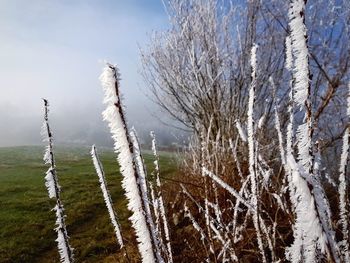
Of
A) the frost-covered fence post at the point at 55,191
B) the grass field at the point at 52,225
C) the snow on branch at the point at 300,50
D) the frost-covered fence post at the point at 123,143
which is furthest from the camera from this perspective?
the grass field at the point at 52,225

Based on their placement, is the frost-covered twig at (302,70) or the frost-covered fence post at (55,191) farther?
the frost-covered fence post at (55,191)

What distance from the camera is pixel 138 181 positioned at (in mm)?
824

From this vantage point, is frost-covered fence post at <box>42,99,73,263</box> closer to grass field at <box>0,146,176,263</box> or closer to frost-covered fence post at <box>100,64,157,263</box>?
frost-covered fence post at <box>100,64,157,263</box>

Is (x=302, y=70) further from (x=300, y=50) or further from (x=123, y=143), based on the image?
(x=123, y=143)

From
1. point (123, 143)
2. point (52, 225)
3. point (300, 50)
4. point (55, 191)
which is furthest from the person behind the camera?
point (52, 225)

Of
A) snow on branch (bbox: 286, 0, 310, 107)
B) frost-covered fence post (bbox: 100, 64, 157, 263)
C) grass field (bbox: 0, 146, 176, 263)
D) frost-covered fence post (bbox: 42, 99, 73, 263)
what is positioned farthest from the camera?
grass field (bbox: 0, 146, 176, 263)

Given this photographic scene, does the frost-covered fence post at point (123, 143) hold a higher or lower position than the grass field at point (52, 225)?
lower

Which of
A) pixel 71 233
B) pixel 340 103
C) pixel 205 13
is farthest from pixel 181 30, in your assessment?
pixel 71 233

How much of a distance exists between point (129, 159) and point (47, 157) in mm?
697

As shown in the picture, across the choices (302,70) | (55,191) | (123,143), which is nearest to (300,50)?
(302,70)

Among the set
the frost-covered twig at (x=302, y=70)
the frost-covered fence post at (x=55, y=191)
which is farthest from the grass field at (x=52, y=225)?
the frost-covered twig at (x=302, y=70)

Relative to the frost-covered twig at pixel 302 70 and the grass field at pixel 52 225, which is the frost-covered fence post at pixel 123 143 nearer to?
the frost-covered twig at pixel 302 70

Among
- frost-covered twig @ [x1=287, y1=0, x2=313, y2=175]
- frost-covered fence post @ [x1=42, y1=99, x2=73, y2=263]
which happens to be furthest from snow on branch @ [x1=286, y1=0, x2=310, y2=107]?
frost-covered fence post @ [x1=42, y1=99, x2=73, y2=263]

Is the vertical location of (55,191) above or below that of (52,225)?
below
